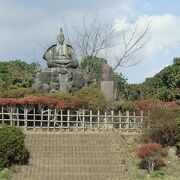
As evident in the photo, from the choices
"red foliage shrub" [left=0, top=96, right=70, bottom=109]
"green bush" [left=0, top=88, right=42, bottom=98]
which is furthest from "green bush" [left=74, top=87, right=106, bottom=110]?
"green bush" [left=0, top=88, right=42, bottom=98]

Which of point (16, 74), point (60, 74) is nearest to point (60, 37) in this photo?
point (60, 74)

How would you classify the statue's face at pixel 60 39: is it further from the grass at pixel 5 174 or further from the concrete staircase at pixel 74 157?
the grass at pixel 5 174

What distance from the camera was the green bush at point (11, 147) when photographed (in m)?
16.6

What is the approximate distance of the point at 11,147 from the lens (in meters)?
16.8

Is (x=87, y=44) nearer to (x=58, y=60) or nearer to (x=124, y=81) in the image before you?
(x=124, y=81)

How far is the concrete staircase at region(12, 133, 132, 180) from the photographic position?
16438mm

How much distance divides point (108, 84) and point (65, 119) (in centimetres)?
442

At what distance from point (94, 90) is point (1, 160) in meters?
9.41

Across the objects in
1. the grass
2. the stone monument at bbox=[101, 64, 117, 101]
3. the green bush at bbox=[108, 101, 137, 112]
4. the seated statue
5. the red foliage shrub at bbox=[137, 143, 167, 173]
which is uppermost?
the seated statue

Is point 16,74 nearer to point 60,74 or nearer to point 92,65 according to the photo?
point 92,65

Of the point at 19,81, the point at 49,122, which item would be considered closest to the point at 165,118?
the point at 49,122

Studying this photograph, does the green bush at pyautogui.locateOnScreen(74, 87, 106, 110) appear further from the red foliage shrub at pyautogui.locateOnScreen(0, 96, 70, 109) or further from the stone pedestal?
the stone pedestal

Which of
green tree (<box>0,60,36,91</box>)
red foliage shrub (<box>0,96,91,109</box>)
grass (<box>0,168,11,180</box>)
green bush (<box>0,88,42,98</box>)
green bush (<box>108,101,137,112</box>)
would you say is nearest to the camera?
grass (<box>0,168,11,180</box>)

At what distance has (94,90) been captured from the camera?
2519 cm
